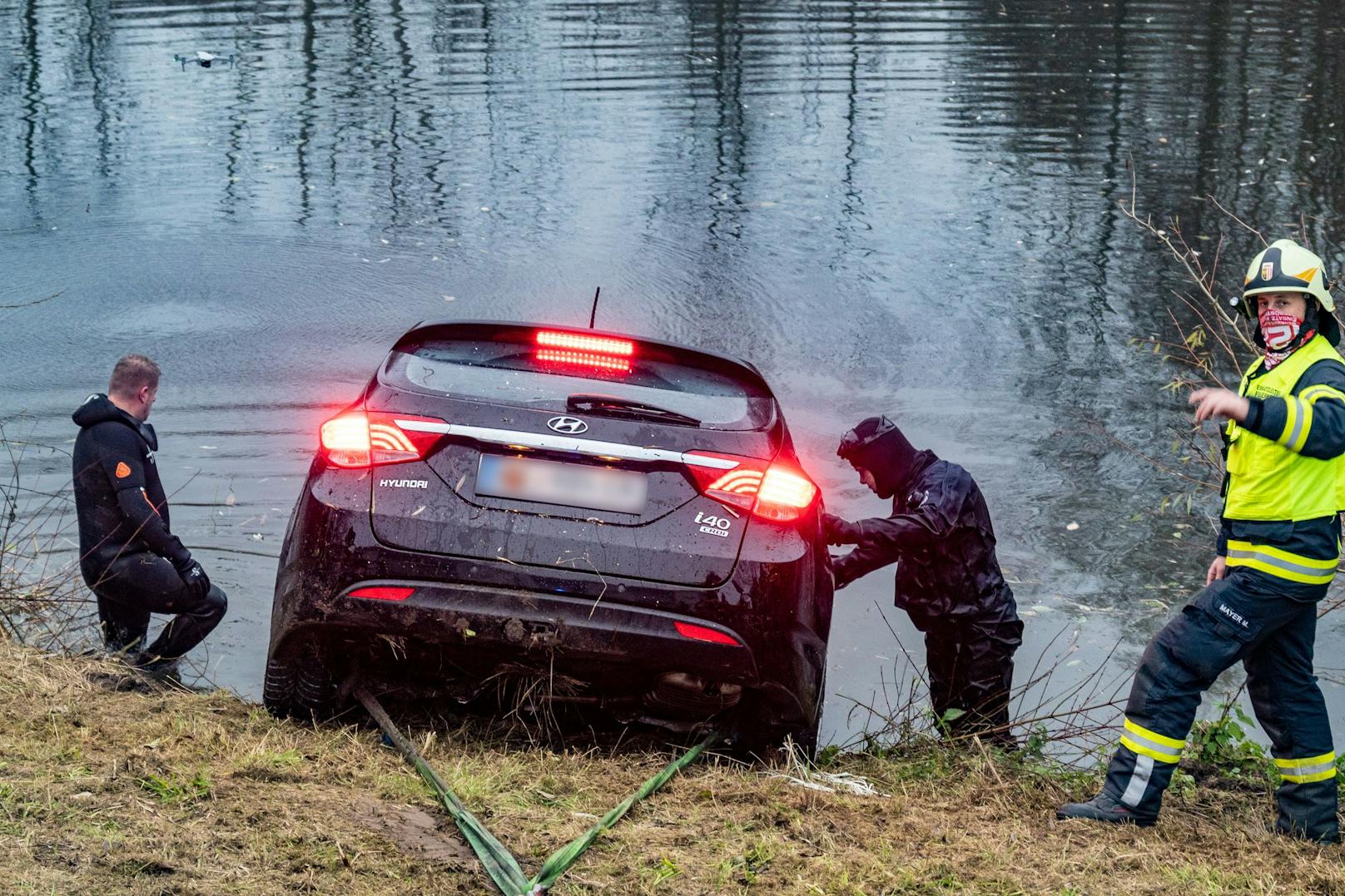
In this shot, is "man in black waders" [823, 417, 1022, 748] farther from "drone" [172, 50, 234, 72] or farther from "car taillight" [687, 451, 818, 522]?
"drone" [172, 50, 234, 72]

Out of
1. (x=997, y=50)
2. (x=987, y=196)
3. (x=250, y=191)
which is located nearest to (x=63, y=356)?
(x=250, y=191)

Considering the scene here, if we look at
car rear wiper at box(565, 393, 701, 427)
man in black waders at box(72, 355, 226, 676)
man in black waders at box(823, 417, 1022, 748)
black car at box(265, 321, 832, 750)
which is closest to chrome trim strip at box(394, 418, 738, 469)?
black car at box(265, 321, 832, 750)

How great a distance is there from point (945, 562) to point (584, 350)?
1908 millimetres

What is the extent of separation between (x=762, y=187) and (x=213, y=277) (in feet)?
22.7

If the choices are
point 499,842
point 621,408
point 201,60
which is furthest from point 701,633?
point 201,60

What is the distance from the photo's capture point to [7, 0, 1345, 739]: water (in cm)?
884

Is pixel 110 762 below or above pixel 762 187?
below

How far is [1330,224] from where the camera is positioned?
49.2 feet

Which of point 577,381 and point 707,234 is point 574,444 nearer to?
point 577,381

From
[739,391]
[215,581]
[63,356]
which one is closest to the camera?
[739,391]

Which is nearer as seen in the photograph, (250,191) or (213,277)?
(213,277)

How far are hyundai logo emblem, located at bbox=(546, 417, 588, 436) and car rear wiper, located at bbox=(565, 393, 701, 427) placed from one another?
7cm

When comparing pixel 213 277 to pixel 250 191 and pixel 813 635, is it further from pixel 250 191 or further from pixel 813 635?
pixel 813 635

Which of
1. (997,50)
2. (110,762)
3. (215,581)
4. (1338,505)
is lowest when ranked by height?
(215,581)
